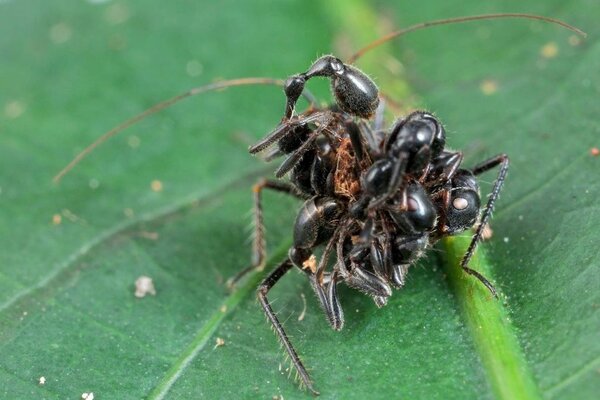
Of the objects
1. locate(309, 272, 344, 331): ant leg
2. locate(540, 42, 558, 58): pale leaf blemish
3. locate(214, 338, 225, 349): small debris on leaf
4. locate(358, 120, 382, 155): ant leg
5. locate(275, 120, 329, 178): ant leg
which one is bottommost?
locate(214, 338, 225, 349): small debris on leaf

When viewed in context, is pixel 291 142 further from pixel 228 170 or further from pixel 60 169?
pixel 60 169

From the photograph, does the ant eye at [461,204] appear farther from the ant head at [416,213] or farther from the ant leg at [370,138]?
the ant leg at [370,138]

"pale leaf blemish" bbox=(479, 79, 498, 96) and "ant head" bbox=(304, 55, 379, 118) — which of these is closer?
"ant head" bbox=(304, 55, 379, 118)

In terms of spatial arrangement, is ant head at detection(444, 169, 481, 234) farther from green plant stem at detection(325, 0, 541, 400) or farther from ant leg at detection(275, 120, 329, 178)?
ant leg at detection(275, 120, 329, 178)

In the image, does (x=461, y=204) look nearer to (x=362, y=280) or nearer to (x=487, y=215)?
(x=487, y=215)

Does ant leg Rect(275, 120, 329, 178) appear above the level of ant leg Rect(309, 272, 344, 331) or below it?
above

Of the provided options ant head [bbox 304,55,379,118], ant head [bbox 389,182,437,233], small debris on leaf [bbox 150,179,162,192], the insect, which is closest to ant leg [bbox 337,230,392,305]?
the insect

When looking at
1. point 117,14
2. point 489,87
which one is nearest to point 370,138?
point 489,87

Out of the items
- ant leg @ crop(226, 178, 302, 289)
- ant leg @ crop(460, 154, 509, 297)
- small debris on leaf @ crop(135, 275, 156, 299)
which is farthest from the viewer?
ant leg @ crop(226, 178, 302, 289)
